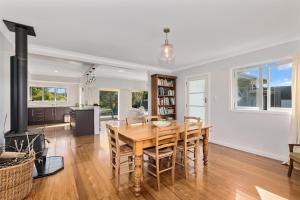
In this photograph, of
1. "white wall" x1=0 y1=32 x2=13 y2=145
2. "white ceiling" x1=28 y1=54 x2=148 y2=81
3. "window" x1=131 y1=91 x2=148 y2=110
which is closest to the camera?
"white wall" x1=0 y1=32 x2=13 y2=145

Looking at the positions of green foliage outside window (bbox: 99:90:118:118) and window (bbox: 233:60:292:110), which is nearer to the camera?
window (bbox: 233:60:292:110)

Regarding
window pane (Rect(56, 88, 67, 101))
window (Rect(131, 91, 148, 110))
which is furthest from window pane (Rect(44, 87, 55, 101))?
window (Rect(131, 91, 148, 110))

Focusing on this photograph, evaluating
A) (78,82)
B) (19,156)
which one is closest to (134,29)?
(19,156)

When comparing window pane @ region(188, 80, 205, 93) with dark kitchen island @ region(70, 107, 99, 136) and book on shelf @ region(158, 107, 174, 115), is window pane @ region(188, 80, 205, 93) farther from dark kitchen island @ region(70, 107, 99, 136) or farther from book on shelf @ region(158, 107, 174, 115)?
dark kitchen island @ region(70, 107, 99, 136)

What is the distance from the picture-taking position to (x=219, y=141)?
4203 millimetres

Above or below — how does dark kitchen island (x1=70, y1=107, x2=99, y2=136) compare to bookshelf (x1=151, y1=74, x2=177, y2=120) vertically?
below

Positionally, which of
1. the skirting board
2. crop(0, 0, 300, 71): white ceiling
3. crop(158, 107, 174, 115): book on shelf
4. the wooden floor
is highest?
crop(0, 0, 300, 71): white ceiling

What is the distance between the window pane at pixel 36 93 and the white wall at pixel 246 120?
24.7 ft

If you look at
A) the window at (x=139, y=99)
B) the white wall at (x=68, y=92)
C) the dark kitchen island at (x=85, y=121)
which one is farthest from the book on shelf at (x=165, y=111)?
the white wall at (x=68, y=92)

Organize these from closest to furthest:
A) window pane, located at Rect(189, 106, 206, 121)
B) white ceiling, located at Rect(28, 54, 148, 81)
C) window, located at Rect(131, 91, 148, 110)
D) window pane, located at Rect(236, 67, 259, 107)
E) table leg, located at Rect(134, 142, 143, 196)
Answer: table leg, located at Rect(134, 142, 143, 196) < window pane, located at Rect(236, 67, 259, 107) < white ceiling, located at Rect(28, 54, 148, 81) < window pane, located at Rect(189, 106, 206, 121) < window, located at Rect(131, 91, 148, 110)

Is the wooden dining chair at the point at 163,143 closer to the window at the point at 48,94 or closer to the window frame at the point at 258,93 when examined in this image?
the window frame at the point at 258,93

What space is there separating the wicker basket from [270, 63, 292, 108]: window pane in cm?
445

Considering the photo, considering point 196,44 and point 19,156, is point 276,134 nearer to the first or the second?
point 196,44

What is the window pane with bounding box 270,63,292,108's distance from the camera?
3.06m
